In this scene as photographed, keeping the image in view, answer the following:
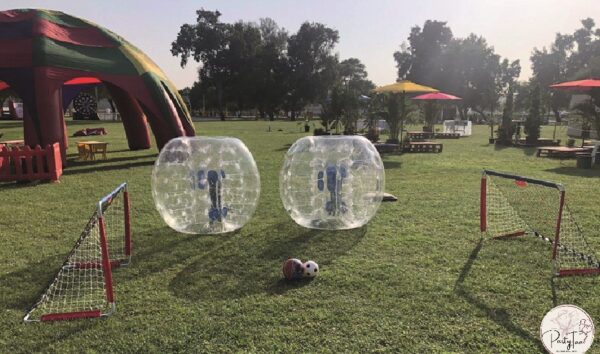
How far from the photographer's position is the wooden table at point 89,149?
16.5 meters

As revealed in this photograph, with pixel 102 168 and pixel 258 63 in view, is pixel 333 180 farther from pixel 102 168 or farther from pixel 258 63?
pixel 258 63

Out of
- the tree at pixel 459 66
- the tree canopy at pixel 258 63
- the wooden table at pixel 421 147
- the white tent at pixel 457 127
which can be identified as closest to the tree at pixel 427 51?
the tree at pixel 459 66

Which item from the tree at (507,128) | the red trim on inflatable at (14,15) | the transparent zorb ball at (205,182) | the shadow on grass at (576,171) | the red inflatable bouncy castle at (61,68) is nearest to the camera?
the transparent zorb ball at (205,182)

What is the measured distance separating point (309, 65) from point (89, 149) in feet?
183

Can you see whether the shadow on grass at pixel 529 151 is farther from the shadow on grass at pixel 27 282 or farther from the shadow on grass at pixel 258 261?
the shadow on grass at pixel 27 282

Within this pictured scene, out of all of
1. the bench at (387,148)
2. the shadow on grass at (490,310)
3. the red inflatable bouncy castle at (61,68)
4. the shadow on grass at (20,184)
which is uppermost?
the red inflatable bouncy castle at (61,68)

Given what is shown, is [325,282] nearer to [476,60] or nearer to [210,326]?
[210,326]

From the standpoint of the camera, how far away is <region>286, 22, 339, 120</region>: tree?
2704 inches

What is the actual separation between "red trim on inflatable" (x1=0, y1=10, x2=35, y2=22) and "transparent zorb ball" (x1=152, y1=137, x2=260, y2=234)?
10668 mm

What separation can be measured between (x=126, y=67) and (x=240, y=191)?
35.2ft

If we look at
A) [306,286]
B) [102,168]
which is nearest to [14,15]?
[102,168]

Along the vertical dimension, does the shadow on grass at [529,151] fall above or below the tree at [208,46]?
below

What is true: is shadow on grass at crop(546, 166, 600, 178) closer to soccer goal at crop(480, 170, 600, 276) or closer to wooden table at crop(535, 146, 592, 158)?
wooden table at crop(535, 146, 592, 158)

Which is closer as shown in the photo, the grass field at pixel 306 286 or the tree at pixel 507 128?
the grass field at pixel 306 286
